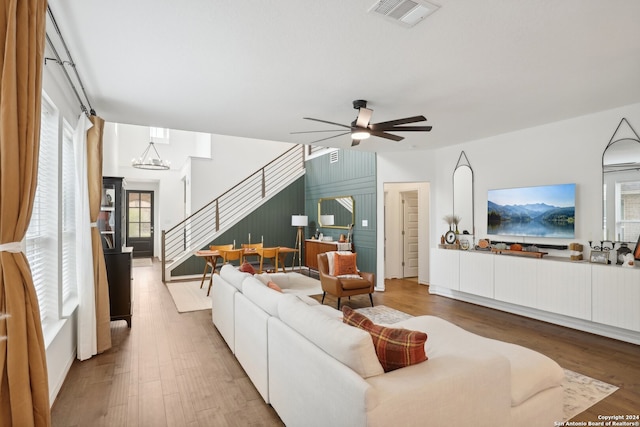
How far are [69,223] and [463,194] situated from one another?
237 inches

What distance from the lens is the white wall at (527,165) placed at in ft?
15.1

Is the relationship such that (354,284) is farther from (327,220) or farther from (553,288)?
(327,220)

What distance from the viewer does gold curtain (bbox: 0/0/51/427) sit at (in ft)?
5.15

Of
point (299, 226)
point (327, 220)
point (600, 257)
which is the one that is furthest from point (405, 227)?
point (600, 257)

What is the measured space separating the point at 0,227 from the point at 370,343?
1805mm

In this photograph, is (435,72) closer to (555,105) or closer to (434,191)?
(555,105)

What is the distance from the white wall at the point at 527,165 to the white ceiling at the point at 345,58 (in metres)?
0.32

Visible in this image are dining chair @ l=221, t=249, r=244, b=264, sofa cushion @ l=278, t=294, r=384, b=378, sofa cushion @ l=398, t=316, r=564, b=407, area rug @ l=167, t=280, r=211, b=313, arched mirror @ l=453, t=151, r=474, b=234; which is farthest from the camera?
dining chair @ l=221, t=249, r=244, b=264

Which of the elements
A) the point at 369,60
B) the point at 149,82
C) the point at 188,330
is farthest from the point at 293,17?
the point at 188,330

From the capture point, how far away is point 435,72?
3.32 metres

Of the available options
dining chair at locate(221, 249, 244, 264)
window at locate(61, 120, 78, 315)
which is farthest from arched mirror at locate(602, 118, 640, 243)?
window at locate(61, 120, 78, 315)

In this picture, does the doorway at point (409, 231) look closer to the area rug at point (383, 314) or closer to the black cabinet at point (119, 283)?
the area rug at point (383, 314)

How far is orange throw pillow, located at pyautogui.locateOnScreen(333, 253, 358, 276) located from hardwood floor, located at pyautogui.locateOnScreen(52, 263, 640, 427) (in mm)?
1052

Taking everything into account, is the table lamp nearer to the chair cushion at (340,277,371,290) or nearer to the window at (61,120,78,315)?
the chair cushion at (340,277,371,290)
